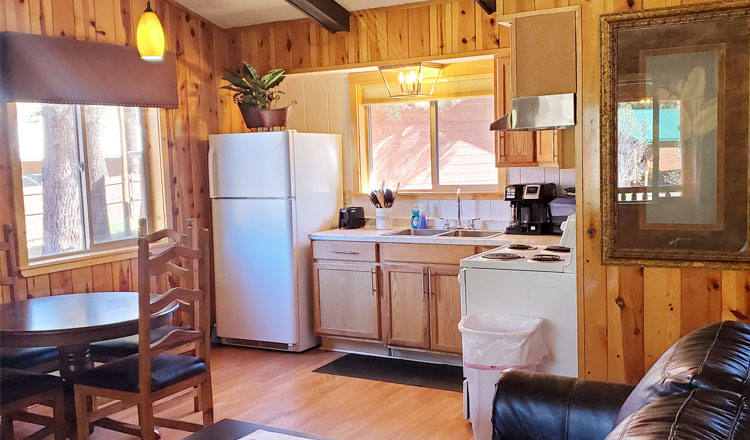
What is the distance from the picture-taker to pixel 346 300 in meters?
5.01

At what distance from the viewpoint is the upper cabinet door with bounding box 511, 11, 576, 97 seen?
3.14m

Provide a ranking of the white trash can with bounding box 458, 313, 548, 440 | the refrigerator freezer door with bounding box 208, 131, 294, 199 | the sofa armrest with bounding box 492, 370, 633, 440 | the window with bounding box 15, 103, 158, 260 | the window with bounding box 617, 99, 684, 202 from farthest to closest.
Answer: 1. the refrigerator freezer door with bounding box 208, 131, 294, 199
2. the window with bounding box 15, 103, 158, 260
3. the white trash can with bounding box 458, 313, 548, 440
4. the window with bounding box 617, 99, 684, 202
5. the sofa armrest with bounding box 492, 370, 633, 440

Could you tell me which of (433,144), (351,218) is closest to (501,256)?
(433,144)

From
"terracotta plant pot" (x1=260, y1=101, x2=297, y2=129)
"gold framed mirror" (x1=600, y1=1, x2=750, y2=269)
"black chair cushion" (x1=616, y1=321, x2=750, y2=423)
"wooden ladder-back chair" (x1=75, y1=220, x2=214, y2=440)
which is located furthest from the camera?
"terracotta plant pot" (x1=260, y1=101, x2=297, y2=129)

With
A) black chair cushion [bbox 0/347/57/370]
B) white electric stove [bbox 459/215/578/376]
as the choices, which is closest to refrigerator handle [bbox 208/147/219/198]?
black chair cushion [bbox 0/347/57/370]

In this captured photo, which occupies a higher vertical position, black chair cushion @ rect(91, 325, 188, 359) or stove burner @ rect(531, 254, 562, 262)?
stove burner @ rect(531, 254, 562, 262)

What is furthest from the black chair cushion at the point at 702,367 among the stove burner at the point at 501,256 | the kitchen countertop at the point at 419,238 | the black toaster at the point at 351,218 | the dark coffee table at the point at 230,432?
the black toaster at the point at 351,218

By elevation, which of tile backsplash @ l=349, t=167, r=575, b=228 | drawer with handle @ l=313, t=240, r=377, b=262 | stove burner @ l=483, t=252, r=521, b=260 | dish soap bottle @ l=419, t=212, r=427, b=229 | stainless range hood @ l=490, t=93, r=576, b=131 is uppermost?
stainless range hood @ l=490, t=93, r=576, b=131

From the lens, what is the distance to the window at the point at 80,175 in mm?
4258

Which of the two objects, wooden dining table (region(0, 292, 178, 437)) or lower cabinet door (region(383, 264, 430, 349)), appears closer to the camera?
wooden dining table (region(0, 292, 178, 437))

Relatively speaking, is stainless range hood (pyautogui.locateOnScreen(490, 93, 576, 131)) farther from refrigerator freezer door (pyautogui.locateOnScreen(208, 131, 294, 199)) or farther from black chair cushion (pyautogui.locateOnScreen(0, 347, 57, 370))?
black chair cushion (pyautogui.locateOnScreen(0, 347, 57, 370))

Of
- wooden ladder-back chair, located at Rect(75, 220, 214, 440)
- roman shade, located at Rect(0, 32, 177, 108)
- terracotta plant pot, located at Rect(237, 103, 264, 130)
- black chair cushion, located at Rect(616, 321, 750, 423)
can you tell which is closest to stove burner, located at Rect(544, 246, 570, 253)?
black chair cushion, located at Rect(616, 321, 750, 423)

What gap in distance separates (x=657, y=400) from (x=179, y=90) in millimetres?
4297

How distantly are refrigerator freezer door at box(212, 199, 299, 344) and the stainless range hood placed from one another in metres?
2.15
